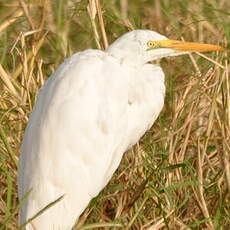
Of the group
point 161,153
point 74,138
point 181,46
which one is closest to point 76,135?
point 74,138

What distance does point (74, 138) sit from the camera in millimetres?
2975

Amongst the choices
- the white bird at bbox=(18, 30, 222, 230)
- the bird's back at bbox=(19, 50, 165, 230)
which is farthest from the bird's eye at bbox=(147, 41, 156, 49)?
the bird's back at bbox=(19, 50, 165, 230)

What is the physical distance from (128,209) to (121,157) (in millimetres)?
174

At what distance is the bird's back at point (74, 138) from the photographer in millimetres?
2932

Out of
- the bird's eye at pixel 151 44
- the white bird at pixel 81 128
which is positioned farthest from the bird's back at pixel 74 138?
the bird's eye at pixel 151 44

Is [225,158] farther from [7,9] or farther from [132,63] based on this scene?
[7,9]

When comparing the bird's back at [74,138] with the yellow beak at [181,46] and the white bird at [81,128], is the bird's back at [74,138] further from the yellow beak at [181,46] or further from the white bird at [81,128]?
the yellow beak at [181,46]

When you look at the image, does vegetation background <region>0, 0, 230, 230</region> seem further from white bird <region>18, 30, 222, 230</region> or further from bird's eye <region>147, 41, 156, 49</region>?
bird's eye <region>147, 41, 156, 49</region>

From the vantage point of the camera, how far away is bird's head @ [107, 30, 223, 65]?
3.11 m

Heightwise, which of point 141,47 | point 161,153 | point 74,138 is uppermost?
point 141,47

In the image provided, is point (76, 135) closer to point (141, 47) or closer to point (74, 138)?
point (74, 138)

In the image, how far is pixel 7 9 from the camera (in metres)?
4.46

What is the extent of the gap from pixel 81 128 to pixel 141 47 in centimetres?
33

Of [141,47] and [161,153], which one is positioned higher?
[141,47]
